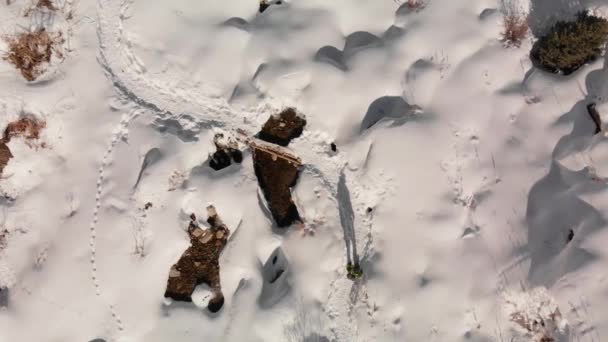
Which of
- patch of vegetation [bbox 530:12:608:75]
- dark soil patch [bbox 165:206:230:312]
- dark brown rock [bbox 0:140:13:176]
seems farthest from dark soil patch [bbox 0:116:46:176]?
patch of vegetation [bbox 530:12:608:75]

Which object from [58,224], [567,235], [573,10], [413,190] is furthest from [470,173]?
[58,224]

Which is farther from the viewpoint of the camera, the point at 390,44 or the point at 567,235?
the point at 390,44

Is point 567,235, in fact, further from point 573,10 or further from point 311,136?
point 311,136

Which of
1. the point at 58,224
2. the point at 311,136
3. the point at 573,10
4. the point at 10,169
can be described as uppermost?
the point at 573,10

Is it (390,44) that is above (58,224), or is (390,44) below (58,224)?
above

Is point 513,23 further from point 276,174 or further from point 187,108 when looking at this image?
point 187,108

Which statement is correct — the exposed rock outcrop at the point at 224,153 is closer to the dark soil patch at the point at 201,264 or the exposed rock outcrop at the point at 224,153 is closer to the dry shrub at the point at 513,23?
the dark soil patch at the point at 201,264

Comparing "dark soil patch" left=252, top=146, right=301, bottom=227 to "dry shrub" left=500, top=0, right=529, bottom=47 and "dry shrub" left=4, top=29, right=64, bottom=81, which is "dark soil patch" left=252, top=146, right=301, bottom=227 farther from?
"dry shrub" left=500, top=0, right=529, bottom=47

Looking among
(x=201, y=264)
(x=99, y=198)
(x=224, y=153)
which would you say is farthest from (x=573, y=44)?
(x=99, y=198)
